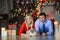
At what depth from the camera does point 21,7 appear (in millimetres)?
6547

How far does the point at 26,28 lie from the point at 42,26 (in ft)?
0.83

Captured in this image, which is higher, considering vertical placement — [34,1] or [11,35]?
[34,1]

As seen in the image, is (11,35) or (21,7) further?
(21,7)

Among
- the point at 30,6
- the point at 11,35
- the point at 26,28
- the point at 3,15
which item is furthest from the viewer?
the point at 3,15

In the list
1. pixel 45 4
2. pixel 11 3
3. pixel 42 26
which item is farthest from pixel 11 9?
pixel 42 26

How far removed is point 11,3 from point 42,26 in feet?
10.6

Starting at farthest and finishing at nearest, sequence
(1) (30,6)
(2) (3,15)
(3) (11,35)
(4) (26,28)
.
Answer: (2) (3,15)
(1) (30,6)
(4) (26,28)
(3) (11,35)

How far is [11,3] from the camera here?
279 inches

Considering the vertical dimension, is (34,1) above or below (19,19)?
above

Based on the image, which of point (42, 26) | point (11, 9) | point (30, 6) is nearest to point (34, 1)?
point (30, 6)

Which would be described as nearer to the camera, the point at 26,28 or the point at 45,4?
the point at 26,28

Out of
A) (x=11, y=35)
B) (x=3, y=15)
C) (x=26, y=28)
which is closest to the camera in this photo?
(x=11, y=35)

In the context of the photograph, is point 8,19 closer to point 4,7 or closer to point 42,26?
point 4,7

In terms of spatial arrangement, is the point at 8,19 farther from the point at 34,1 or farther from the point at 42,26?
the point at 42,26
